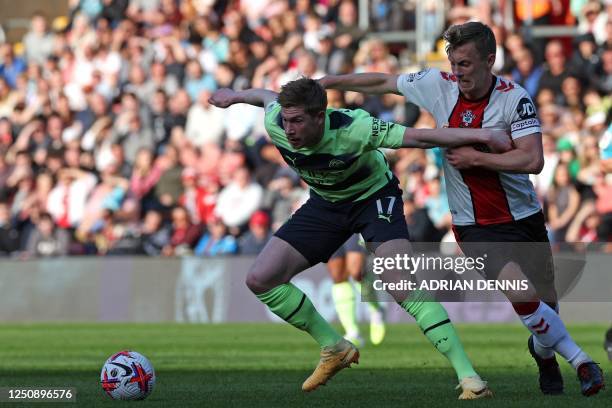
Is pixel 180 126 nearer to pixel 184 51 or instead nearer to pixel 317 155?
pixel 184 51

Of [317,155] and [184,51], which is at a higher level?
[317,155]

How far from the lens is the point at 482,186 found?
9.41 metres

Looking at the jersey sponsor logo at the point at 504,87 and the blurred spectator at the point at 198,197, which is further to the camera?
the blurred spectator at the point at 198,197

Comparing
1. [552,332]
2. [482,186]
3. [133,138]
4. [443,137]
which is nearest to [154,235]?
[133,138]

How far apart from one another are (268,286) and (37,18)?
66.5 feet

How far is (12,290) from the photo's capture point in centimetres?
2252

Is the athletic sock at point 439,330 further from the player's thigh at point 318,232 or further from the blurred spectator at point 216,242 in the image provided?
the blurred spectator at point 216,242

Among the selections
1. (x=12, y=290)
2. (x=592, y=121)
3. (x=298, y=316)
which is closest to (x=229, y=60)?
(x=12, y=290)

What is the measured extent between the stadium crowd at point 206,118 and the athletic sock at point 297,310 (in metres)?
8.86

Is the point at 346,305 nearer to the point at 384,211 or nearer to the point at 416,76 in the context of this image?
the point at 384,211

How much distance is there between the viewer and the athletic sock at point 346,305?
15.3 m

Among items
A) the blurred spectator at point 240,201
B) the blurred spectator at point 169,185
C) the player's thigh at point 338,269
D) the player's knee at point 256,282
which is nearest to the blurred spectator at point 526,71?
the blurred spectator at point 240,201

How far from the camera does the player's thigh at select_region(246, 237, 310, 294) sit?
9.79 meters

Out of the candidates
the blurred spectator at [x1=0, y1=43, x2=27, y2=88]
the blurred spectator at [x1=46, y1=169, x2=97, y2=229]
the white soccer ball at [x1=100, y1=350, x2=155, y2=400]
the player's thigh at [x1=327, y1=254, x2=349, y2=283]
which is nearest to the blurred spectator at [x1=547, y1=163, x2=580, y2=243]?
the player's thigh at [x1=327, y1=254, x2=349, y2=283]
